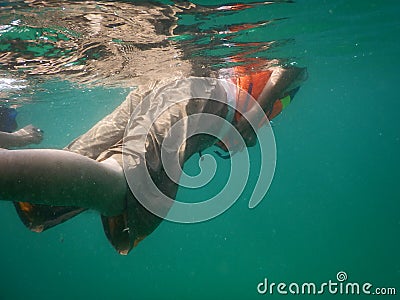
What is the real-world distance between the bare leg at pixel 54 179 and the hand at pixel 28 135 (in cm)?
353

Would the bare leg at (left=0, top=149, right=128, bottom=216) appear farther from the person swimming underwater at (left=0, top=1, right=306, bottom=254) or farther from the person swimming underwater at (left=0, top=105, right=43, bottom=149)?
the person swimming underwater at (left=0, top=105, right=43, bottom=149)

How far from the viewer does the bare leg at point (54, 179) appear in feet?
8.06

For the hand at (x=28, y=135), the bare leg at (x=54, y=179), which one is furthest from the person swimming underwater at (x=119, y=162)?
the hand at (x=28, y=135)

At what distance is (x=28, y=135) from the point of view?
6.16 metres

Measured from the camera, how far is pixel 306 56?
15180 millimetres

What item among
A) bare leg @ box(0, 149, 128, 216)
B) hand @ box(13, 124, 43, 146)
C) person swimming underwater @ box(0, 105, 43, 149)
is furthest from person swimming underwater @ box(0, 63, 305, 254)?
hand @ box(13, 124, 43, 146)

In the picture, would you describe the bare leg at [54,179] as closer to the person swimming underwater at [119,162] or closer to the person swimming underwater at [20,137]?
the person swimming underwater at [119,162]

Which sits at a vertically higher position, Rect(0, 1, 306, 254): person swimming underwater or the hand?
Rect(0, 1, 306, 254): person swimming underwater

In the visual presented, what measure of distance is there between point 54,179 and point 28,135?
411 centimetres

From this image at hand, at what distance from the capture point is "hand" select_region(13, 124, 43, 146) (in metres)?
5.83

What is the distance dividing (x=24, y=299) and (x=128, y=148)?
4824 cm

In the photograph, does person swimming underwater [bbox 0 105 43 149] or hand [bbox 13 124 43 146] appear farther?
hand [bbox 13 124 43 146]

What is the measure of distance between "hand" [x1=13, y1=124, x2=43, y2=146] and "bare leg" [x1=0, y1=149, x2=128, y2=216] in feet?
11.6

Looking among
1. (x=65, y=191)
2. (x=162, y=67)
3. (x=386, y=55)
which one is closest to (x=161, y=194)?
(x=65, y=191)
